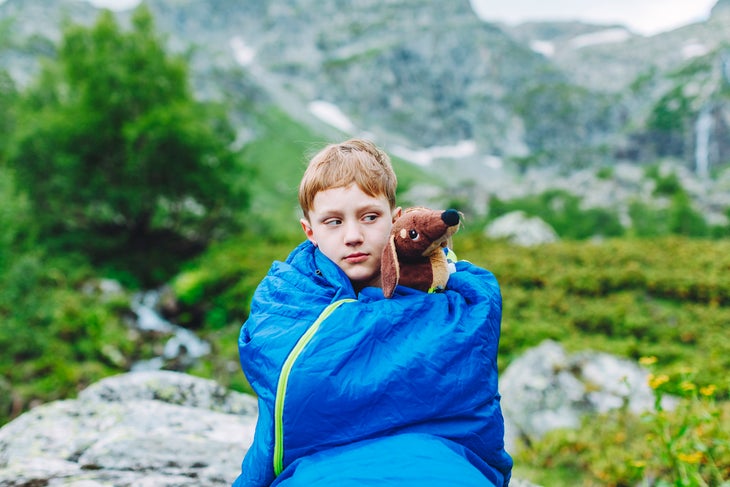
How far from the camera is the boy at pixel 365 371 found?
1846 millimetres

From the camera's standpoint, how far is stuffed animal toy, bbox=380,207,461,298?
1938mm

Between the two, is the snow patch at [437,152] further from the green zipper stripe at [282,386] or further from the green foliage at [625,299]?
the green zipper stripe at [282,386]

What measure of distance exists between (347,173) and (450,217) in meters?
0.56

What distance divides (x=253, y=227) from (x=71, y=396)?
32.9ft

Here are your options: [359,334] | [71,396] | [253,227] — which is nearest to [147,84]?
[253,227]

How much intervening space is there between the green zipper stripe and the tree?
40.6 feet

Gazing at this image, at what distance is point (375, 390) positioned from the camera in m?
1.89

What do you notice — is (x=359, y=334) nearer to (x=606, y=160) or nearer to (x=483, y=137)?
(x=606, y=160)

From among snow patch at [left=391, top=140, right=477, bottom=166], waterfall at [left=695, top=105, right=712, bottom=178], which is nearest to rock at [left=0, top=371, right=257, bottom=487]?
snow patch at [left=391, top=140, right=477, bottom=166]

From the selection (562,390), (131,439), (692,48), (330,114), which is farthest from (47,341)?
(692,48)

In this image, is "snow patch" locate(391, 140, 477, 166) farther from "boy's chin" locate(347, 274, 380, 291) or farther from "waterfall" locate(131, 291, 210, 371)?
"boy's chin" locate(347, 274, 380, 291)

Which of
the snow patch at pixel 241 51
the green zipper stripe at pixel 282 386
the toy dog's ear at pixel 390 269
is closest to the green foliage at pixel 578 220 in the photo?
the toy dog's ear at pixel 390 269

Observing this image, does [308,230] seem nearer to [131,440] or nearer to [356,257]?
[356,257]

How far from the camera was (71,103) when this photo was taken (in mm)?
13648
